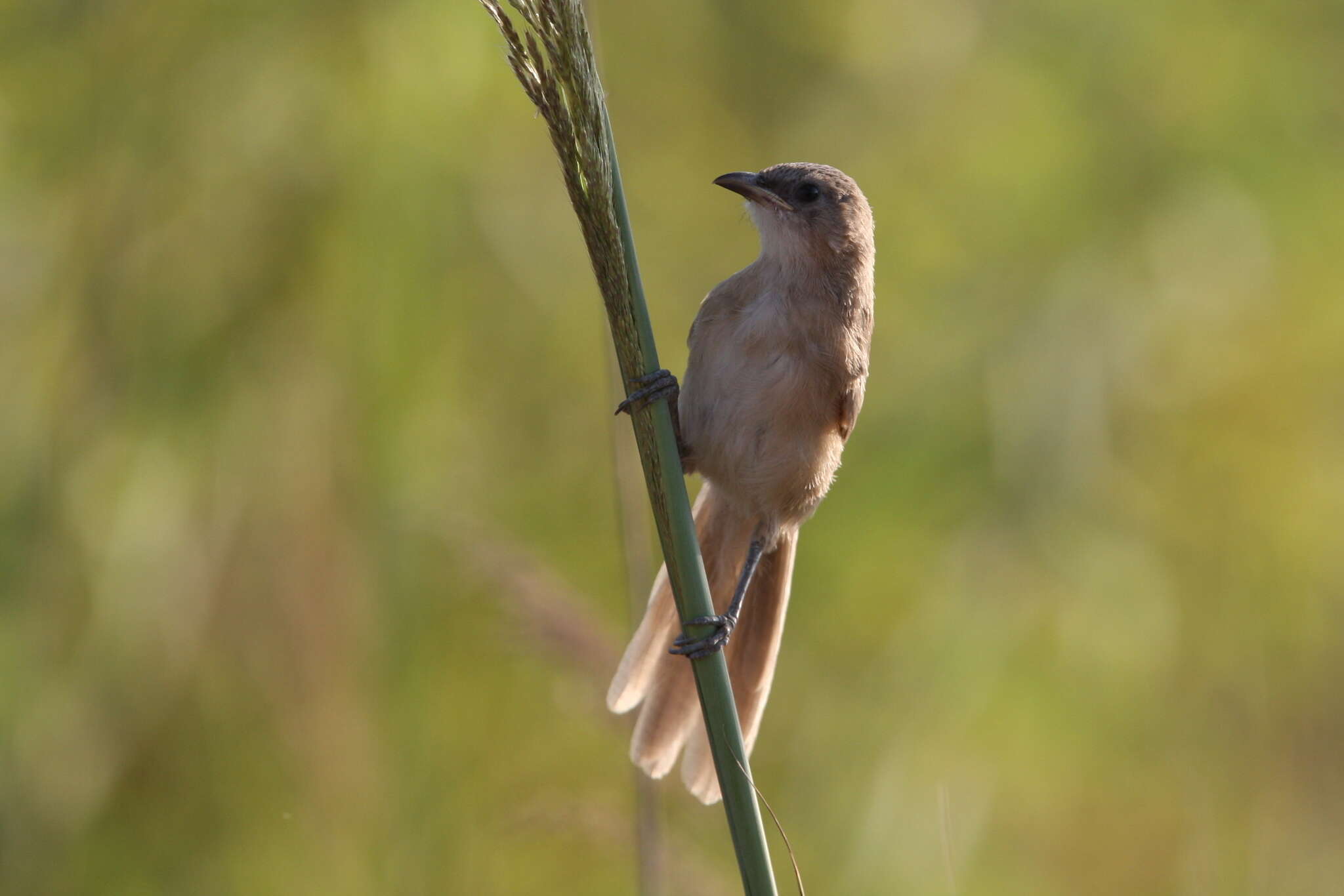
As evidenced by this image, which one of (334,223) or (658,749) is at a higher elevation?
(334,223)

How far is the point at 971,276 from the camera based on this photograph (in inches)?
147

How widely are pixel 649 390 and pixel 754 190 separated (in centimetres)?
121

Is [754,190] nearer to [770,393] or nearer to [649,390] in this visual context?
[770,393]

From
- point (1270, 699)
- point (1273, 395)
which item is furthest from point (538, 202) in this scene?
point (1270, 699)

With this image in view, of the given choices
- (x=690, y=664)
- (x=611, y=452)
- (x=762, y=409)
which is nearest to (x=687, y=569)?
(x=690, y=664)

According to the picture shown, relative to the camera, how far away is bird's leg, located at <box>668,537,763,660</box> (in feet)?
5.59

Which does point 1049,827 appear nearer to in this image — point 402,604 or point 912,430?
point 912,430

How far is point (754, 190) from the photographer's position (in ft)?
9.88

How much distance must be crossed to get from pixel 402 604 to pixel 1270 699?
2.47 m

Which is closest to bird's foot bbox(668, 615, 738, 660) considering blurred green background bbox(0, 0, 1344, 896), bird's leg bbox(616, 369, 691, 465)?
bird's leg bbox(616, 369, 691, 465)

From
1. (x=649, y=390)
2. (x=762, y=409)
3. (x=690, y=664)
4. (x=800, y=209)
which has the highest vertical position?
(x=800, y=209)

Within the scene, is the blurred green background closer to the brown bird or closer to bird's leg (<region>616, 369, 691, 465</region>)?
the brown bird

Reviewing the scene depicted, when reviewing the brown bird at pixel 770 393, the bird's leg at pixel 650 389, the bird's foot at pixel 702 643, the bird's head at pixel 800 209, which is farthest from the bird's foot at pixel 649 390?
the bird's head at pixel 800 209

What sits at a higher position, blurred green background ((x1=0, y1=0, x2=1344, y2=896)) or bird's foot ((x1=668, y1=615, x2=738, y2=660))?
blurred green background ((x1=0, y1=0, x2=1344, y2=896))
